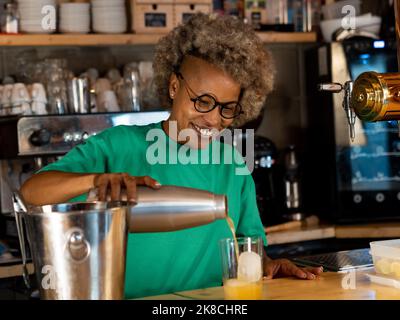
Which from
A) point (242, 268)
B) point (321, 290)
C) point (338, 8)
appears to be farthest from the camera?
point (338, 8)

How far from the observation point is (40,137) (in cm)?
345

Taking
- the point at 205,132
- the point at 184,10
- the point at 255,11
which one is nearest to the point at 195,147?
the point at 205,132

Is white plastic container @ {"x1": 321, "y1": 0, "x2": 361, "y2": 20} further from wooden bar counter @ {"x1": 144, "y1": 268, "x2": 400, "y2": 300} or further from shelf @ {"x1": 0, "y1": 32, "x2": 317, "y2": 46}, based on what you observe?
wooden bar counter @ {"x1": 144, "y1": 268, "x2": 400, "y2": 300}

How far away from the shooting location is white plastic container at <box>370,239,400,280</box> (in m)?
1.98

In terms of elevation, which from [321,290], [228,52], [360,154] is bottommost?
[321,290]

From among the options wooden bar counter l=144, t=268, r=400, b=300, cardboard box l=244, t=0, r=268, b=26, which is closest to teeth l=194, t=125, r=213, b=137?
wooden bar counter l=144, t=268, r=400, b=300

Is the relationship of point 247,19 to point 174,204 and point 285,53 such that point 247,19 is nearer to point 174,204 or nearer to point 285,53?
point 285,53

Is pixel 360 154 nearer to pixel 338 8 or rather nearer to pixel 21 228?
pixel 338 8

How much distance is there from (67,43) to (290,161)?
1238 mm

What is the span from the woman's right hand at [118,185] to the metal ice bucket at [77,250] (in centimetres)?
8

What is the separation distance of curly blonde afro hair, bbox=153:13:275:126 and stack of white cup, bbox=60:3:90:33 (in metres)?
1.40

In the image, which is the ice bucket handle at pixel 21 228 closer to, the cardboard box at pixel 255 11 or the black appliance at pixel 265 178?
the black appliance at pixel 265 178

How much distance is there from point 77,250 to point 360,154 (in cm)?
285
